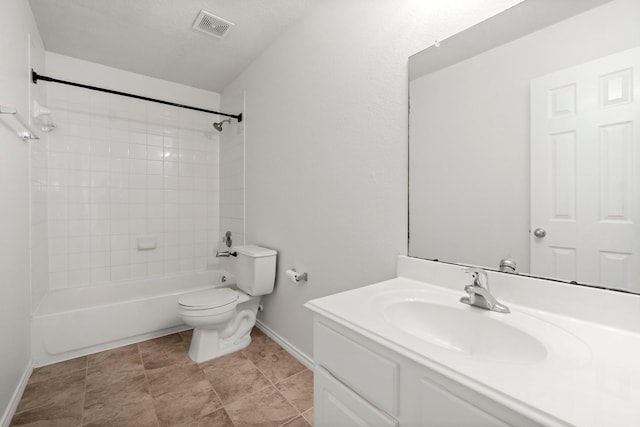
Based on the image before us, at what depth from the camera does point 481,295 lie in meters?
0.94

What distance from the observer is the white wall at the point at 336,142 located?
134 centimetres

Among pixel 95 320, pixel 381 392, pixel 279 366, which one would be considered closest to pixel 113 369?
pixel 95 320

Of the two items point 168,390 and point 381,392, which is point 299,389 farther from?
point 381,392

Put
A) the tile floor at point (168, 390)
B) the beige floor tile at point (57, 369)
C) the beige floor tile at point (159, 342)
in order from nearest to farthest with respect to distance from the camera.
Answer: the tile floor at point (168, 390) < the beige floor tile at point (57, 369) < the beige floor tile at point (159, 342)

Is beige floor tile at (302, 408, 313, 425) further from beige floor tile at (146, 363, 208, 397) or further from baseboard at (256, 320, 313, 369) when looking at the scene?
beige floor tile at (146, 363, 208, 397)

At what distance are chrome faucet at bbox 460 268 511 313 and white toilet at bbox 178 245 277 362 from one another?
1.46 meters

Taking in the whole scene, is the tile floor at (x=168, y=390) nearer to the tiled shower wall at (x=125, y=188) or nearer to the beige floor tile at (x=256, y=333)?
the beige floor tile at (x=256, y=333)

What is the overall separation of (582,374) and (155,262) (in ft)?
10.6

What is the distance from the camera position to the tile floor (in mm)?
1446

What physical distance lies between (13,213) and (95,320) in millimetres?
939

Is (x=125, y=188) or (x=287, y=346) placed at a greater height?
(x=125, y=188)

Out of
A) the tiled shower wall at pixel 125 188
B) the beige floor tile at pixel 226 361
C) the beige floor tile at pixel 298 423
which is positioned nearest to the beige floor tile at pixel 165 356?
the beige floor tile at pixel 226 361

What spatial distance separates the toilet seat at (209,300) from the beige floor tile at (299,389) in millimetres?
619

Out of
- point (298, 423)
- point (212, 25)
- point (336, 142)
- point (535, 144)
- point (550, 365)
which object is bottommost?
point (298, 423)
